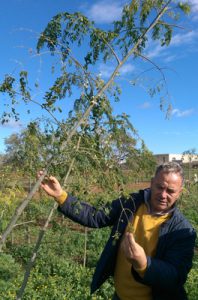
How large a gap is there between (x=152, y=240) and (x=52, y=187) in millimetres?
822

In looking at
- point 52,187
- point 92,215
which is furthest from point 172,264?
point 52,187

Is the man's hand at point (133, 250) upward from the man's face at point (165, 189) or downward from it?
downward

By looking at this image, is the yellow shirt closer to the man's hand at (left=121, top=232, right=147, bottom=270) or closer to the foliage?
the man's hand at (left=121, top=232, right=147, bottom=270)

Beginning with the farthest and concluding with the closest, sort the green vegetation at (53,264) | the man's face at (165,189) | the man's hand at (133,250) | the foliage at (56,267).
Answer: the foliage at (56,267), the green vegetation at (53,264), the man's face at (165,189), the man's hand at (133,250)

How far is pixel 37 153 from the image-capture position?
2789 millimetres

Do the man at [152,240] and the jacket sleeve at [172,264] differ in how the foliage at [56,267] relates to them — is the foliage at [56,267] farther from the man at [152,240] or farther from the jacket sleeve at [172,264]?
the jacket sleeve at [172,264]

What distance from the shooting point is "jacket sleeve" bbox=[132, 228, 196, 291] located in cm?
273

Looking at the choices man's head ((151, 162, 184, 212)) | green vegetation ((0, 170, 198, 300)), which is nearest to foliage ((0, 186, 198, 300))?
green vegetation ((0, 170, 198, 300))

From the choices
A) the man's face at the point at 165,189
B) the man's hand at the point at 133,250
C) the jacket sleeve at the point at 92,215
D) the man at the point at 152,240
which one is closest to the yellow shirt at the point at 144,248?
the man at the point at 152,240

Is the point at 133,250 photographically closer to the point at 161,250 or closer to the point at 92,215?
the point at 161,250

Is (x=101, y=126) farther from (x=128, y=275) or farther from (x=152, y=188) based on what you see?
(x=128, y=275)

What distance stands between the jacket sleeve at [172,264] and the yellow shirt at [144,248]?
134mm

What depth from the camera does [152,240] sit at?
121 inches

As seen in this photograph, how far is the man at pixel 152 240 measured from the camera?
279 cm
